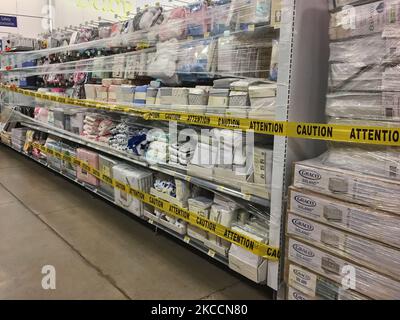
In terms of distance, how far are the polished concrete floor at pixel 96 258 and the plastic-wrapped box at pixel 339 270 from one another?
60 centimetres

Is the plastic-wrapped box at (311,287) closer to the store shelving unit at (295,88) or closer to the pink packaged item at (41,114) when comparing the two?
the store shelving unit at (295,88)

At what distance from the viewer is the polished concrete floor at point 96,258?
2.23m

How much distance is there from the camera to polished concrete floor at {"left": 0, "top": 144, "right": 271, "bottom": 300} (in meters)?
2.23

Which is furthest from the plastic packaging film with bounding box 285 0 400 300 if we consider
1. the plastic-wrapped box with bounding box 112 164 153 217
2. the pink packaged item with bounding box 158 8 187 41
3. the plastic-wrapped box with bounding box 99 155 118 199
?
the plastic-wrapped box with bounding box 99 155 118 199

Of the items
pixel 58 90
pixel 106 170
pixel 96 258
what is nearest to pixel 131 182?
pixel 106 170

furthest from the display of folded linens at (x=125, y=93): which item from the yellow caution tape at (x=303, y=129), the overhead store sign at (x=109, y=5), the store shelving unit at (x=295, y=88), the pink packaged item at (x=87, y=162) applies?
the overhead store sign at (x=109, y=5)

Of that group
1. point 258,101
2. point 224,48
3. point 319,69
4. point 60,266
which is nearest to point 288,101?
point 258,101

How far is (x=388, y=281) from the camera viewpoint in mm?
1445

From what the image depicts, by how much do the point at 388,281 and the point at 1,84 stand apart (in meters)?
6.45

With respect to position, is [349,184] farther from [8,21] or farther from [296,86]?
[8,21]

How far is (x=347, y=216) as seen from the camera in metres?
1.55

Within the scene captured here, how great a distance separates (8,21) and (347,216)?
920cm

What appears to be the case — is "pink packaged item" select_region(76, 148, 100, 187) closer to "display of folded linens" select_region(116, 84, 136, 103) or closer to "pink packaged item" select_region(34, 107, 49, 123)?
"display of folded linens" select_region(116, 84, 136, 103)
